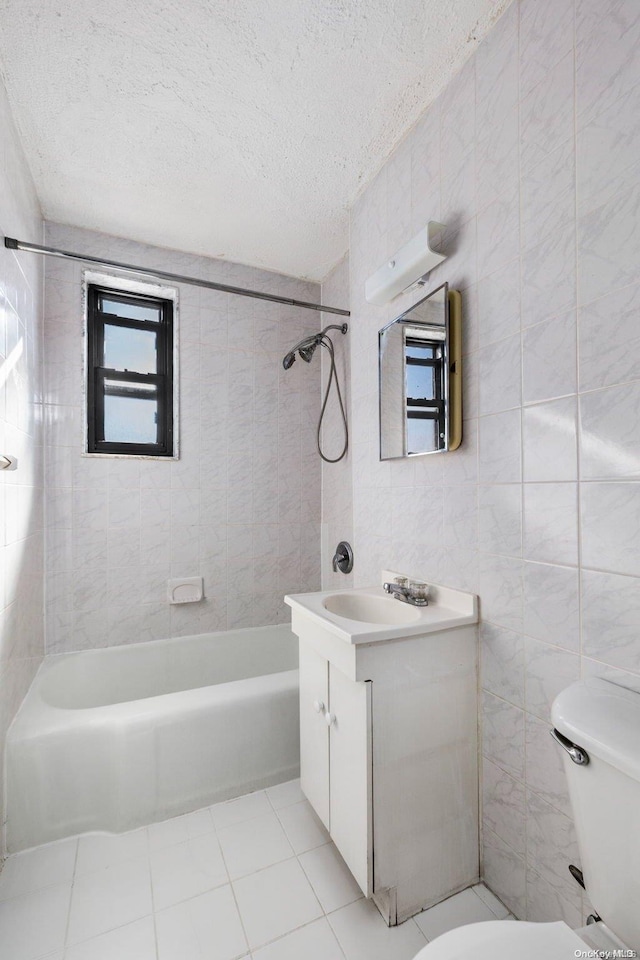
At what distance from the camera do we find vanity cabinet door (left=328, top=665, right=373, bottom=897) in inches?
44.9

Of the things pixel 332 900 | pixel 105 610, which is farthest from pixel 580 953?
pixel 105 610

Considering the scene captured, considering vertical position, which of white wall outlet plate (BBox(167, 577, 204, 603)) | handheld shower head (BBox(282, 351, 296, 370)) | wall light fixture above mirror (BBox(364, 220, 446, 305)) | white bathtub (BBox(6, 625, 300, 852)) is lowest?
white bathtub (BBox(6, 625, 300, 852))

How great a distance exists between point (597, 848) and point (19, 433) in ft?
6.63

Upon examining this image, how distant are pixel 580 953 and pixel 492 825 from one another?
62 centimetres

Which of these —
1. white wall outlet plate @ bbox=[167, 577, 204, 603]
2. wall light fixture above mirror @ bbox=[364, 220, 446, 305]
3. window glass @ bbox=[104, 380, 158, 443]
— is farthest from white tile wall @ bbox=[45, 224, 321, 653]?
wall light fixture above mirror @ bbox=[364, 220, 446, 305]

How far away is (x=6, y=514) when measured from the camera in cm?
143

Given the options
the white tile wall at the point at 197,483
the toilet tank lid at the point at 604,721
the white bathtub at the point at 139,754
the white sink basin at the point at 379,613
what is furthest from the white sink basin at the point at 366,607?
the white tile wall at the point at 197,483

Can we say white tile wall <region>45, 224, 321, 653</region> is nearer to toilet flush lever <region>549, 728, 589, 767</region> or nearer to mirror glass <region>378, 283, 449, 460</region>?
mirror glass <region>378, 283, 449, 460</region>

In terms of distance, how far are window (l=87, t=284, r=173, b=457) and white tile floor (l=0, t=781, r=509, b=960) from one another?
1.65m

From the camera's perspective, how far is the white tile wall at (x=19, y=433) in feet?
4.57

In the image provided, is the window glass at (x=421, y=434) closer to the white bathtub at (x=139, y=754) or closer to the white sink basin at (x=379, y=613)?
the white sink basin at (x=379, y=613)

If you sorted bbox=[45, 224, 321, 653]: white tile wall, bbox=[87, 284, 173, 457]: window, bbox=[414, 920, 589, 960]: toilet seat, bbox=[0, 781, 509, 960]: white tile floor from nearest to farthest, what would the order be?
bbox=[414, 920, 589, 960]: toilet seat < bbox=[0, 781, 509, 960]: white tile floor < bbox=[45, 224, 321, 653]: white tile wall < bbox=[87, 284, 173, 457]: window

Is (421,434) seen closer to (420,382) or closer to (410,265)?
(420,382)

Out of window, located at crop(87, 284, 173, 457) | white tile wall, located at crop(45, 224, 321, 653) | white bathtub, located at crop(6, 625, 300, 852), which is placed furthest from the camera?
window, located at crop(87, 284, 173, 457)
